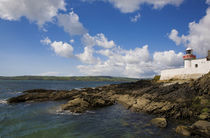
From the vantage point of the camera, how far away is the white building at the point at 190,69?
31.6 metres

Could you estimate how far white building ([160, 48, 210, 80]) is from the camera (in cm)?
3163

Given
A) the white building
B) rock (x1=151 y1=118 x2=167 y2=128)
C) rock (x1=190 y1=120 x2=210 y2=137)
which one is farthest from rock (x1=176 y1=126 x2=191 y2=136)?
the white building

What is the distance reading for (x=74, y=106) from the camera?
19.9m

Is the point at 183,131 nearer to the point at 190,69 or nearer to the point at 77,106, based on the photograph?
the point at 77,106

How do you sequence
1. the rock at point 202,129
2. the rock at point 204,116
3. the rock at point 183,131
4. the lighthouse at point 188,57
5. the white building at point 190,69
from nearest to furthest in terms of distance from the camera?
the rock at point 202,129 < the rock at point 183,131 < the rock at point 204,116 < the white building at point 190,69 < the lighthouse at point 188,57

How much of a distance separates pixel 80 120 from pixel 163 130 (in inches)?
346

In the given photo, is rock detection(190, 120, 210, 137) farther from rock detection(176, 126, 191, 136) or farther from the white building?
the white building

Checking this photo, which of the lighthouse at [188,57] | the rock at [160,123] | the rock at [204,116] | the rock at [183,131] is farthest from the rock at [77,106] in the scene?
the lighthouse at [188,57]

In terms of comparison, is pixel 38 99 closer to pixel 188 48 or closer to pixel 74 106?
pixel 74 106

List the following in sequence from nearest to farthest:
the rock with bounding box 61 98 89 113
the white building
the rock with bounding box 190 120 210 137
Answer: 1. the rock with bounding box 190 120 210 137
2. the rock with bounding box 61 98 89 113
3. the white building

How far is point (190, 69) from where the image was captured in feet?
112

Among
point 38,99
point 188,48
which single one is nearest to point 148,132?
point 38,99

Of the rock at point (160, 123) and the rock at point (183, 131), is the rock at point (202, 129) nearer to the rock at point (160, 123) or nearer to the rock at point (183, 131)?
Result: the rock at point (183, 131)

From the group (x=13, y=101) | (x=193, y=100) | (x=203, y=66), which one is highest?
(x=203, y=66)
